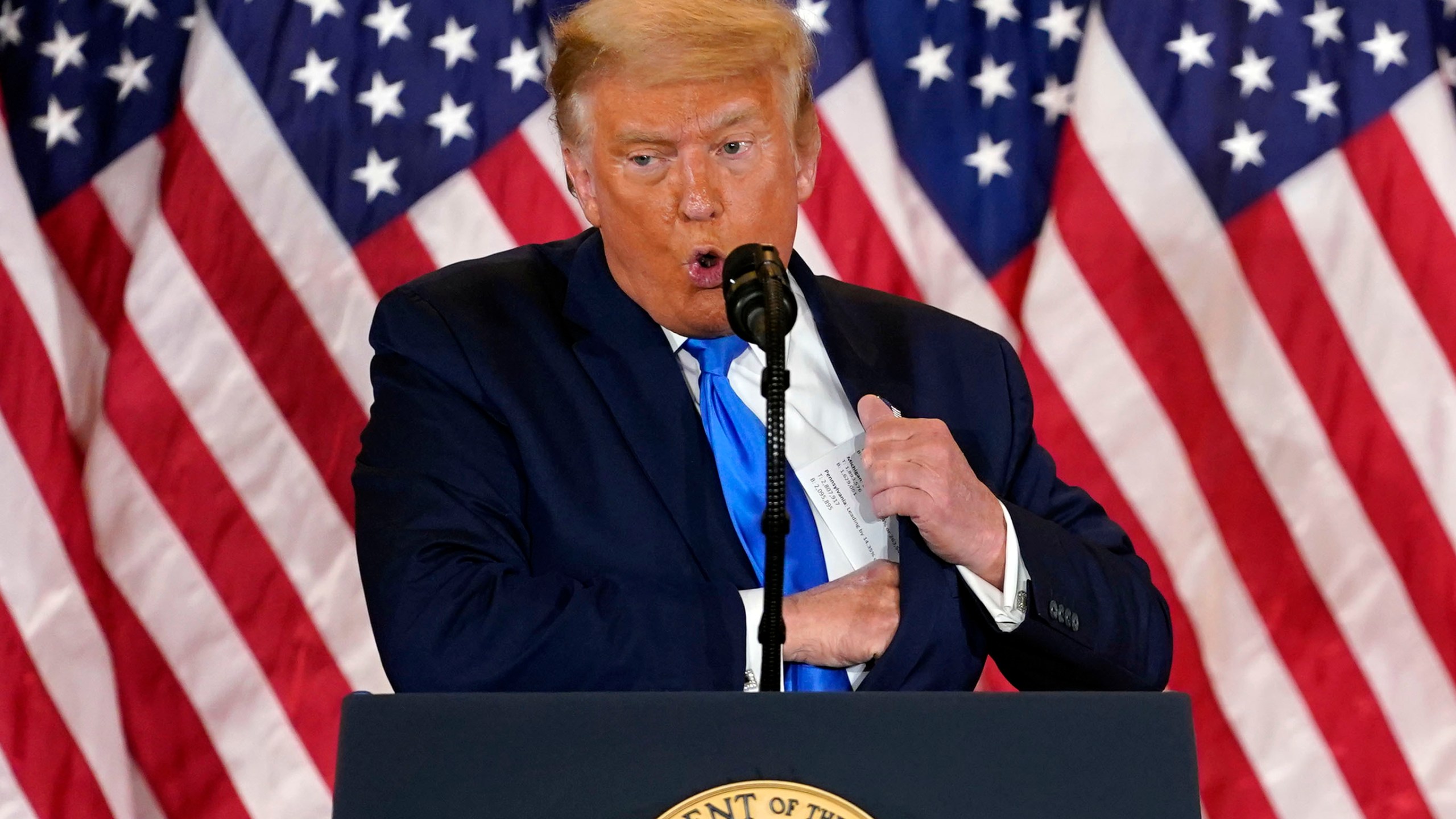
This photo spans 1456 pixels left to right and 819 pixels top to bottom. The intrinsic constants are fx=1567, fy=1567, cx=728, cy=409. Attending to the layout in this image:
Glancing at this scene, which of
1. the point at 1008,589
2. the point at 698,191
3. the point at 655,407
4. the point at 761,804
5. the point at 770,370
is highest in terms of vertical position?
the point at 698,191

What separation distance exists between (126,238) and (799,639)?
205 cm

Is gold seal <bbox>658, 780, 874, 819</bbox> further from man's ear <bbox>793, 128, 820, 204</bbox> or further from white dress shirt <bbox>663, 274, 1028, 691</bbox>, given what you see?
man's ear <bbox>793, 128, 820, 204</bbox>

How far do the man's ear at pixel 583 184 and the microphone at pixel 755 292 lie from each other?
1.75ft

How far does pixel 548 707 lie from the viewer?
1.08 metres

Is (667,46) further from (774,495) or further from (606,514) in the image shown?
(774,495)

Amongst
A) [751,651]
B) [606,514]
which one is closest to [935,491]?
[751,651]

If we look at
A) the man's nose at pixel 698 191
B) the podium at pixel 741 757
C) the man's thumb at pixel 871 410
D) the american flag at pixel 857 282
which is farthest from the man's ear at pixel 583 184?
the american flag at pixel 857 282

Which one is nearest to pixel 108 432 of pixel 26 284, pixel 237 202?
pixel 26 284

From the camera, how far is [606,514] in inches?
67.1

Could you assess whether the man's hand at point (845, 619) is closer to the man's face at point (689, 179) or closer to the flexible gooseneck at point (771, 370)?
the flexible gooseneck at point (771, 370)

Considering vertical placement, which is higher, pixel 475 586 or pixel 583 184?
pixel 583 184

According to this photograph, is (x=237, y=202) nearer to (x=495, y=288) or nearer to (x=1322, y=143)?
(x=495, y=288)

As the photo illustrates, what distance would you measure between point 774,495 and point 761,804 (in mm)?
292

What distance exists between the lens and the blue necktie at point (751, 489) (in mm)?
1727
